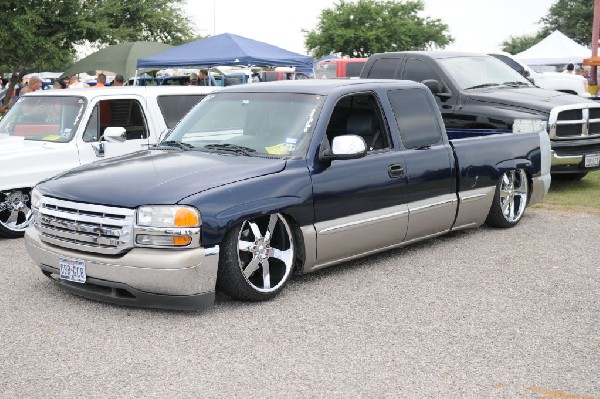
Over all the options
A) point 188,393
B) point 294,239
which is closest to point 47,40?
point 294,239

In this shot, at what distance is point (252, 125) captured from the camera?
22.3 feet

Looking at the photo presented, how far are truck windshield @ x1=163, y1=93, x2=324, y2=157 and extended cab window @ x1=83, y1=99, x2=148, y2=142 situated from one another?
1.98 meters

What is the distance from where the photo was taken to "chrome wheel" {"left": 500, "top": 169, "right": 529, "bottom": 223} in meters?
8.61

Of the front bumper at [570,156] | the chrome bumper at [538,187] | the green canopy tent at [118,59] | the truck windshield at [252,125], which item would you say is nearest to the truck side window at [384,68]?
the front bumper at [570,156]

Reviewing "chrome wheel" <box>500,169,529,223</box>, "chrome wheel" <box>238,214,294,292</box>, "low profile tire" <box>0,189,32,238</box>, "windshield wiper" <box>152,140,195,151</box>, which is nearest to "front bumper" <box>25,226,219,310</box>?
"chrome wheel" <box>238,214,294,292</box>

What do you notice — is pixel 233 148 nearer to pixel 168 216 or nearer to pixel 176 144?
pixel 176 144

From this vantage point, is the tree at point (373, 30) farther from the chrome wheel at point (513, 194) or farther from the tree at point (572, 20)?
the chrome wheel at point (513, 194)

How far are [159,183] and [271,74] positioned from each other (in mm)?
26411

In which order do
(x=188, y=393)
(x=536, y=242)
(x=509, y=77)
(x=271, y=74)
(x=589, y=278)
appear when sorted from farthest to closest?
(x=271, y=74) → (x=509, y=77) → (x=536, y=242) → (x=589, y=278) → (x=188, y=393)

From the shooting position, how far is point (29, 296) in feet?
20.2

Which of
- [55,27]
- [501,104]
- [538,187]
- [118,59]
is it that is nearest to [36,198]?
[538,187]

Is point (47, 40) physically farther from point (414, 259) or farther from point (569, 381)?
point (569, 381)

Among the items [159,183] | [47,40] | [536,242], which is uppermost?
[47,40]

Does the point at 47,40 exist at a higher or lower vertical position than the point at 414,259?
higher
